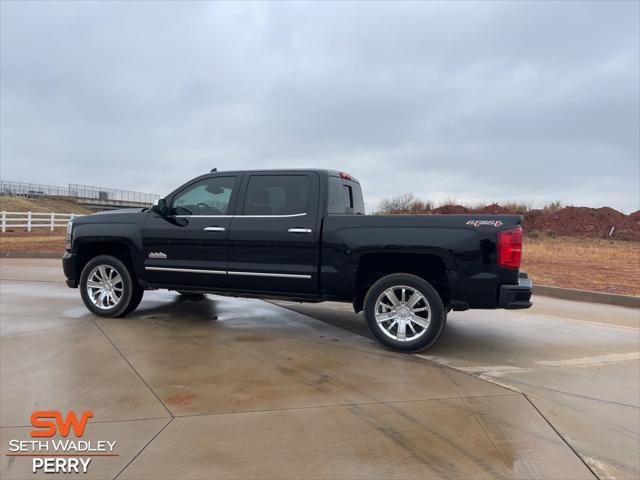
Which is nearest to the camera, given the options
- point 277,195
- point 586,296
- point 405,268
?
point 405,268

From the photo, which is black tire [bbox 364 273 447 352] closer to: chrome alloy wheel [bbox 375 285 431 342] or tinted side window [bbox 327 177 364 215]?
chrome alloy wheel [bbox 375 285 431 342]

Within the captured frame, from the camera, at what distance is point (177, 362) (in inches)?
177

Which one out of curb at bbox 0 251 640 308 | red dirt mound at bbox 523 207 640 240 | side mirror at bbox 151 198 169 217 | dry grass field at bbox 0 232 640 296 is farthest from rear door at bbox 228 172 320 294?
red dirt mound at bbox 523 207 640 240

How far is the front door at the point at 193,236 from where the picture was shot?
5746 mm

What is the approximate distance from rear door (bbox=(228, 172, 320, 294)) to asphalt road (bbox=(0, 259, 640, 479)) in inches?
27.9

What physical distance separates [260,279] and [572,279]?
8930 mm

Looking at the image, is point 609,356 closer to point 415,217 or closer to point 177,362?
point 415,217

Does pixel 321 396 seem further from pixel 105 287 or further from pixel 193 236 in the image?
pixel 105 287

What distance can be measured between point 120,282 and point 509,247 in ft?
16.6

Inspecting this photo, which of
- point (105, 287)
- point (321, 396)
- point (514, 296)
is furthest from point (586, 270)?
point (105, 287)

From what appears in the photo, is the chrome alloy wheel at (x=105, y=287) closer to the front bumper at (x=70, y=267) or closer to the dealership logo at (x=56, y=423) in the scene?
the front bumper at (x=70, y=267)

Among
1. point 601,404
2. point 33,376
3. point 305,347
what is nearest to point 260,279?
point 305,347

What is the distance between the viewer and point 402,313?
16.4ft

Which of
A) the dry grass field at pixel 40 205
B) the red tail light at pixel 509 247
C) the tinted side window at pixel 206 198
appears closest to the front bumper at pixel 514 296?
the red tail light at pixel 509 247
